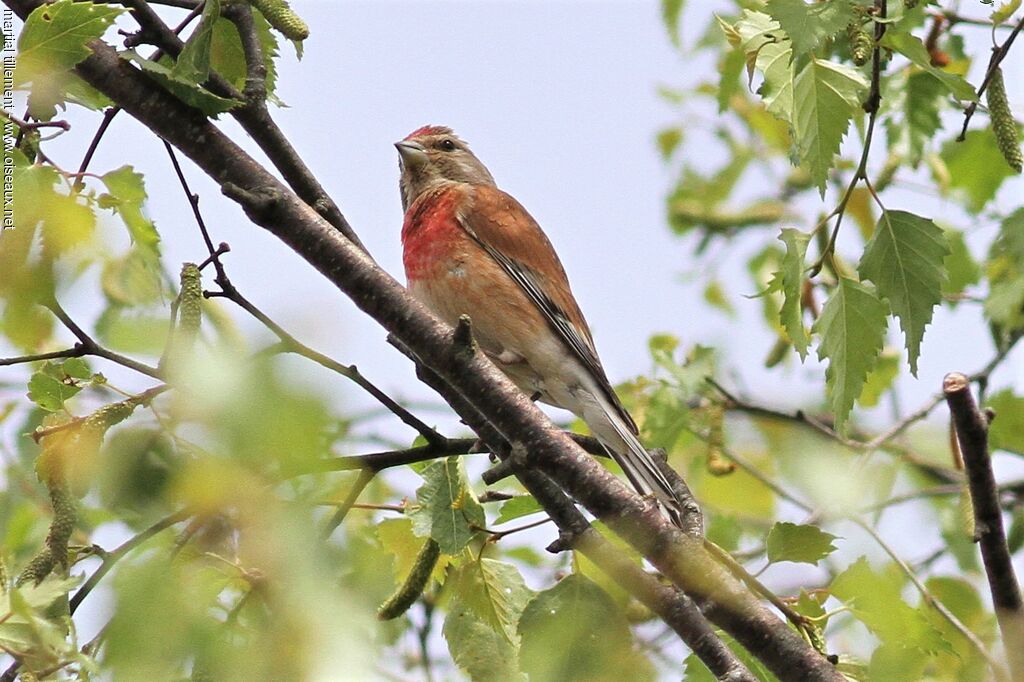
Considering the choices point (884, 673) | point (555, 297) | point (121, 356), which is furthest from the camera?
point (555, 297)

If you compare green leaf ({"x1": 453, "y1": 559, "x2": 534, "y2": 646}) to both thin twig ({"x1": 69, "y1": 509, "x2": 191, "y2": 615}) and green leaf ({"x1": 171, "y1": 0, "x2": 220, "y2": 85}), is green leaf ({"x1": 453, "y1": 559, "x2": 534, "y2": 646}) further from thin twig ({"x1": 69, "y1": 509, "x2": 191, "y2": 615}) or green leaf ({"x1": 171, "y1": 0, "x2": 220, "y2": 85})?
green leaf ({"x1": 171, "y1": 0, "x2": 220, "y2": 85})

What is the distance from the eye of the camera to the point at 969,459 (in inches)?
128

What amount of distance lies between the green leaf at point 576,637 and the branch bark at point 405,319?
1.21ft

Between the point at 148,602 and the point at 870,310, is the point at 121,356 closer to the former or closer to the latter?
the point at 148,602

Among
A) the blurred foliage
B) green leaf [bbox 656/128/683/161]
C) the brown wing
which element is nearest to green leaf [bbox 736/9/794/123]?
the blurred foliage

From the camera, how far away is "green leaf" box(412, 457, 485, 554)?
333cm

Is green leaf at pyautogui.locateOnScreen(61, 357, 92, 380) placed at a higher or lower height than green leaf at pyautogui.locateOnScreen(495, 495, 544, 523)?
lower

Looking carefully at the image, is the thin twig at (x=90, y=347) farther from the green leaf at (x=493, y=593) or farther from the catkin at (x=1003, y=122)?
the catkin at (x=1003, y=122)

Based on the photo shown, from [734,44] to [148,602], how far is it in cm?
280

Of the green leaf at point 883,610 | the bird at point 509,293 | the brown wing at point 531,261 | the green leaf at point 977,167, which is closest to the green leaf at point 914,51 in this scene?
the green leaf at point 883,610

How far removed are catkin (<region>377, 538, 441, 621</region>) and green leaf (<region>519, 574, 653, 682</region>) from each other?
1.05 ft

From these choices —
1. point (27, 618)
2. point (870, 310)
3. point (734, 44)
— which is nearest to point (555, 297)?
point (734, 44)

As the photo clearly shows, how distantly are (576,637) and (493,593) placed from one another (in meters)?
0.30

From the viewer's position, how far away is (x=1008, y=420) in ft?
19.7
